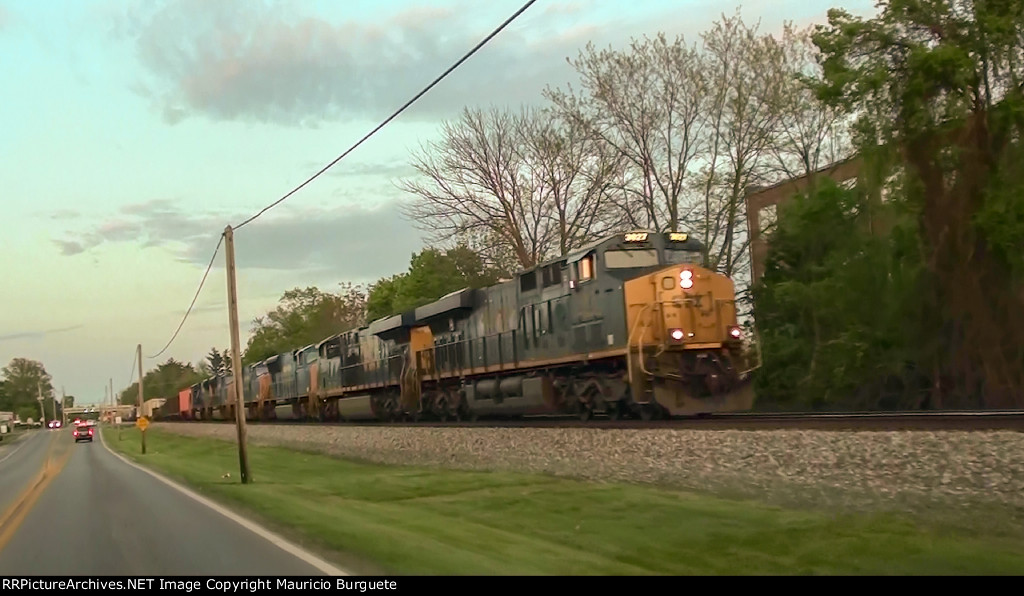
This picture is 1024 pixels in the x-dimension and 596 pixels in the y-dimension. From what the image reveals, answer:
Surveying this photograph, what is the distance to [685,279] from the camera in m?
20.4

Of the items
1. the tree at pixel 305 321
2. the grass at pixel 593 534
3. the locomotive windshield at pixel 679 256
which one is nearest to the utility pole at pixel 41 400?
the tree at pixel 305 321

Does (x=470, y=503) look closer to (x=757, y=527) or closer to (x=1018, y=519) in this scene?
(x=757, y=527)

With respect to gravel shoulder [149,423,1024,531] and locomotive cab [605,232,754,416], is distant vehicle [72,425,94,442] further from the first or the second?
locomotive cab [605,232,754,416]

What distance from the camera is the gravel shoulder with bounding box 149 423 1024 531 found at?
10758 mm

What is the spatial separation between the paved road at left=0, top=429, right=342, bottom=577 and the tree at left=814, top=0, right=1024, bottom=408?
20856 mm

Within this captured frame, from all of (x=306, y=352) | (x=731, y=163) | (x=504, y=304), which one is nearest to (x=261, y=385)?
(x=306, y=352)

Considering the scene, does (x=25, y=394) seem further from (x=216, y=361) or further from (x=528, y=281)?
(x=528, y=281)

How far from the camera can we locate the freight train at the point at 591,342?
20016mm

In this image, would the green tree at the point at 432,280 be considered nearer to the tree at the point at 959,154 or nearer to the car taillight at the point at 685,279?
the tree at the point at 959,154

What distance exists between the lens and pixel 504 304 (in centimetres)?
2633

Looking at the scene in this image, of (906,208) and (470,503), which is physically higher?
(906,208)

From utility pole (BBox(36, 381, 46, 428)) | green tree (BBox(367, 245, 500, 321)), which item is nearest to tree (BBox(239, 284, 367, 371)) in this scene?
green tree (BBox(367, 245, 500, 321))

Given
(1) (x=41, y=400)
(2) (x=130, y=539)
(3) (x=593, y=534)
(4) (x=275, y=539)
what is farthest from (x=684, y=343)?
(1) (x=41, y=400)
